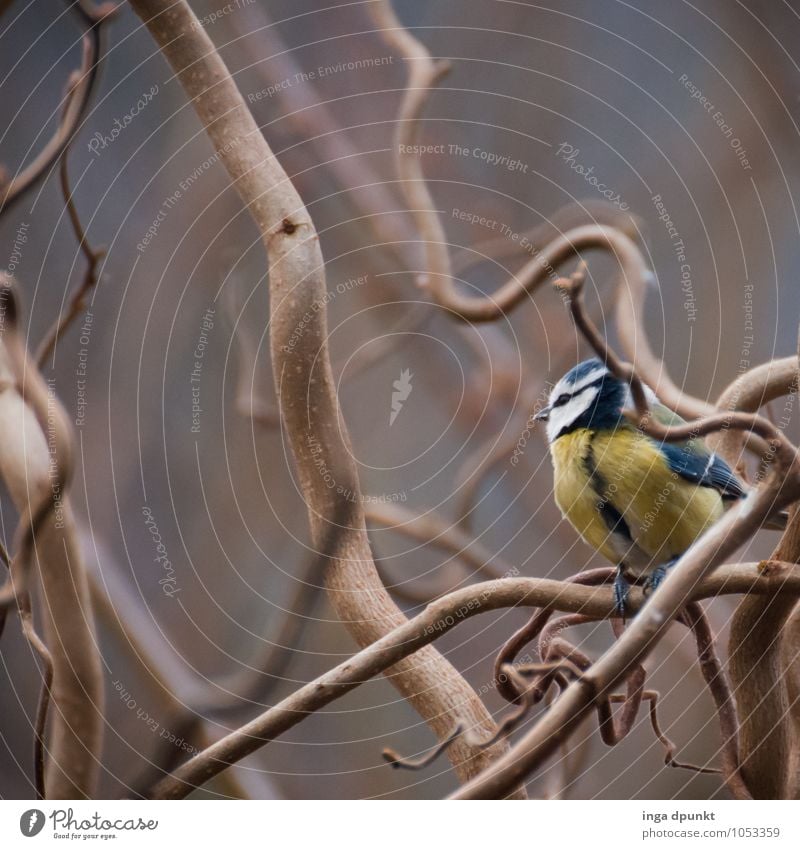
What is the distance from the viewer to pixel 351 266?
1.88ft

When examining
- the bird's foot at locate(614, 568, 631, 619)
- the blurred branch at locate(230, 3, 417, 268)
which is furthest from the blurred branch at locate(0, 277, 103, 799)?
the bird's foot at locate(614, 568, 631, 619)

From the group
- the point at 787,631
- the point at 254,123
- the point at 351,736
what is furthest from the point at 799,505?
the point at 254,123

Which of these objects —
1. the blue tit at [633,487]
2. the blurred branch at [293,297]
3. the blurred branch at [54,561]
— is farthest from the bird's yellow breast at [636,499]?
the blurred branch at [54,561]

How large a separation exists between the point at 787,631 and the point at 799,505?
0.29 ft

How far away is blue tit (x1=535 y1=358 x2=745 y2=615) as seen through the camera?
0.51 meters

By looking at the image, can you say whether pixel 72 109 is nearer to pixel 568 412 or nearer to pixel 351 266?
pixel 351 266

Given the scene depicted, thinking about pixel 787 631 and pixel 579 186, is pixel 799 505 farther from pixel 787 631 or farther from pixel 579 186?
pixel 579 186

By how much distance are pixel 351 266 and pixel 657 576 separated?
284mm

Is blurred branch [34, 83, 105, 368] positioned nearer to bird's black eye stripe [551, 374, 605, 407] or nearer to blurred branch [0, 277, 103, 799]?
blurred branch [0, 277, 103, 799]

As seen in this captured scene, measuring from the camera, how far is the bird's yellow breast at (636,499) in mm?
514

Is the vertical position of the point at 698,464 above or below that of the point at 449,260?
below
